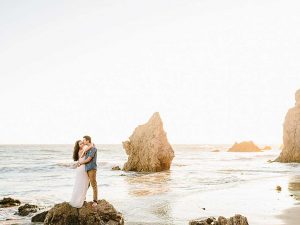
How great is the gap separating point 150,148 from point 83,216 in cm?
3195

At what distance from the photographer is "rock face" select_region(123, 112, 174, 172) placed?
147ft

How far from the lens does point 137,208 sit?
713 inches

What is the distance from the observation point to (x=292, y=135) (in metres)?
56.6

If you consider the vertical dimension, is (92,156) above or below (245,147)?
above

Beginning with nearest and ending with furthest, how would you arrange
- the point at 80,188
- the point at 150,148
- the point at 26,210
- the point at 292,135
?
1. the point at 80,188
2. the point at 26,210
3. the point at 150,148
4. the point at 292,135

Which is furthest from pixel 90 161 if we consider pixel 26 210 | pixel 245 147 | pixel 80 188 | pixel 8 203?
pixel 245 147

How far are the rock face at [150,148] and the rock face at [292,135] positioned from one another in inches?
873

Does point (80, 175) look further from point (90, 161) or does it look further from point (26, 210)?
point (26, 210)

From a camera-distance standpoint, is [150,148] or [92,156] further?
[150,148]

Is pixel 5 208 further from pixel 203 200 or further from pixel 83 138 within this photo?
pixel 203 200

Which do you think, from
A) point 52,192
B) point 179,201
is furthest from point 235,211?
point 52,192

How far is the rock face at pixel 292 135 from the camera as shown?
55.8 metres

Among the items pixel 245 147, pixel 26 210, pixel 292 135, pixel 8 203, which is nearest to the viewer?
pixel 26 210

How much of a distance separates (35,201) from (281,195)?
15.1 meters
